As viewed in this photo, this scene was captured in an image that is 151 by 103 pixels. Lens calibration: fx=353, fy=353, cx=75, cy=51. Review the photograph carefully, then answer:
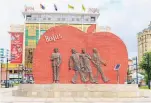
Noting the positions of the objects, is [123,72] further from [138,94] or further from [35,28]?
[35,28]

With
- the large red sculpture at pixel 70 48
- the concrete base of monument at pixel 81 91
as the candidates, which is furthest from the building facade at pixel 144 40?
the concrete base of monument at pixel 81 91

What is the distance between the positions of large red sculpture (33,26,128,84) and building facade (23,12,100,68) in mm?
81861

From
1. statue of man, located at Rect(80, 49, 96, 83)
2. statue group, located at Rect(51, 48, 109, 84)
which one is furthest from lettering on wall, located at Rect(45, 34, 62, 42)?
statue of man, located at Rect(80, 49, 96, 83)

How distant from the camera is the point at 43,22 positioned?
389 feet

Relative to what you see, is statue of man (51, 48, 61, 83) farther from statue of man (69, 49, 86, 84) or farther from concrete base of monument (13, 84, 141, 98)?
concrete base of monument (13, 84, 141, 98)

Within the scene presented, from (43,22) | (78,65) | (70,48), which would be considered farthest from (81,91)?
(43,22)

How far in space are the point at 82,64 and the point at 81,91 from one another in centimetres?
297

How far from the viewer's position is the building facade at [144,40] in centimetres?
13525

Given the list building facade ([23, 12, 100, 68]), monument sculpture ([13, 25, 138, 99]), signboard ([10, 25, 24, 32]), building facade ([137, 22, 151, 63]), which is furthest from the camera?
building facade ([137, 22, 151, 63])

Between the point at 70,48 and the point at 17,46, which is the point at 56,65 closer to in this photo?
the point at 70,48

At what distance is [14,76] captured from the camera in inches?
4441

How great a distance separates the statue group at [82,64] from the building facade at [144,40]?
107 m

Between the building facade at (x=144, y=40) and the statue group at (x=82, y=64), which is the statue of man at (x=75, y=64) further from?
the building facade at (x=144, y=40)

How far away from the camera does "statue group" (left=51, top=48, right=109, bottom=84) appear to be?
92.2ft
